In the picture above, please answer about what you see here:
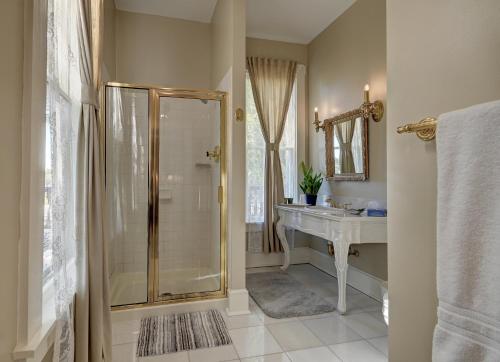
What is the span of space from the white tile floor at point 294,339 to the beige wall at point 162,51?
8.35 feet

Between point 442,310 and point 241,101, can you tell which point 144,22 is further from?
point 442,310

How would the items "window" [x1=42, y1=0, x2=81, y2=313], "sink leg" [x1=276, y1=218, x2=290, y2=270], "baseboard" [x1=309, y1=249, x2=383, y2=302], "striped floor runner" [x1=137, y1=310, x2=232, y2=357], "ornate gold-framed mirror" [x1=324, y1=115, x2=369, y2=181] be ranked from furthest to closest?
Result: 1. "sink leg" [x1=276, y1=218, x2=290, y2=270]
2. "ornate gold-framed mirror" [x1=324, y1=115, x2=369, y2=181]
3. "baseboard" [x1=309, y1=249, x2=383, y2=302]
4. "striped floor runner" [x1=137, y1=310, x2=232, y2=357]
5. "window" [x1=42, y1=0, x2=81, y2=313]

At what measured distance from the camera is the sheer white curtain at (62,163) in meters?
1.17

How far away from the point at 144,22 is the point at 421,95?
3.36 m

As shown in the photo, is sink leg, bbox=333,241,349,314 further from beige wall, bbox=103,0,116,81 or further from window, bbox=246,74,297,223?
beige wall, bbox=103,0,116,81

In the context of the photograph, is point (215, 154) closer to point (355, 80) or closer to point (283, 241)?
point (283, 241)

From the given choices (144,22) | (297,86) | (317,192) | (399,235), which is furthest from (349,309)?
(144,22)

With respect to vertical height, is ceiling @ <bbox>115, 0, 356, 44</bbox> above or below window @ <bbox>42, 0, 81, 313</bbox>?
above

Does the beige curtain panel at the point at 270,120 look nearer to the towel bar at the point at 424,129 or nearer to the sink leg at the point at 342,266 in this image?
the sink leg at the point at 342,266

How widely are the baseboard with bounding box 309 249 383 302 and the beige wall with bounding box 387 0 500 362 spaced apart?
2009 mm

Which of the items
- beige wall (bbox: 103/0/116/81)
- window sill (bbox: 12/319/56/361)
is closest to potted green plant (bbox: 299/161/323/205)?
beige wall (bbox: 103/0/116/81)

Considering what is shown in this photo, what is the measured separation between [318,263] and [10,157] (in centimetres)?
341

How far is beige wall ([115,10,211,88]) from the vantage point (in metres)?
3.29

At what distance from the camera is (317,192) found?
3438mm
